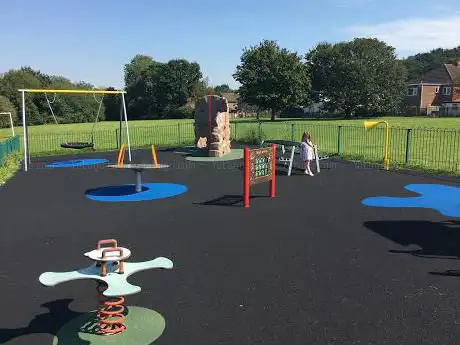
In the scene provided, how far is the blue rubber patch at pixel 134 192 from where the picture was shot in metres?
9.73

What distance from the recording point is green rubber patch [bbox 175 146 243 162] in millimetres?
16609

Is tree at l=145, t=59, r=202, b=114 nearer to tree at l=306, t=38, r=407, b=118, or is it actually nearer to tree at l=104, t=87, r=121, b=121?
tree at l=104, t=87, r=121, b=121

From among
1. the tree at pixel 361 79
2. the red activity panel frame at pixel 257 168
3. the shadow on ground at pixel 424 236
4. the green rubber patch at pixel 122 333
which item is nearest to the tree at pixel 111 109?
the tree at pixel 361 79

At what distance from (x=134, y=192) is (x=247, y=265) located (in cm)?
553

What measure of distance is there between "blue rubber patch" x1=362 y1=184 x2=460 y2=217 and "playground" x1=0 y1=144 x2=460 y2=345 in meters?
0.08

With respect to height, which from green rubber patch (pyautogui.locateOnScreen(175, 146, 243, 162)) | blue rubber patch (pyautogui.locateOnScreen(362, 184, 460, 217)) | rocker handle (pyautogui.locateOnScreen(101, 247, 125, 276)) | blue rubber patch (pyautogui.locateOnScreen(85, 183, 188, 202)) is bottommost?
blue rubber patch (pyautogui.locateOnScreen(85, 183, 188, 202))

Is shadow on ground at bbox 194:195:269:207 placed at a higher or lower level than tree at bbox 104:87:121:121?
lower

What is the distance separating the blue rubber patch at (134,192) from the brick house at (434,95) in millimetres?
65138

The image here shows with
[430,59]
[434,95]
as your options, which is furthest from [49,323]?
[430,59]

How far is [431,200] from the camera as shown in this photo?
9070 millimetres

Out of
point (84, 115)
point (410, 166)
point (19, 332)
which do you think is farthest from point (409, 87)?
point (19, 332)

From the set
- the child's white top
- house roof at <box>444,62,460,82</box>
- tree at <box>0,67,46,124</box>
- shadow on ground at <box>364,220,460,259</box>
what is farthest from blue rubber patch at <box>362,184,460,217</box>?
house roof at <box>444,62,460,82</box>

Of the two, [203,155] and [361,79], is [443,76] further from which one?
[203,155]

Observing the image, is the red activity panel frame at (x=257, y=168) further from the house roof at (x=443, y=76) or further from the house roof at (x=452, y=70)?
the house roof at (x=452, y=70)
